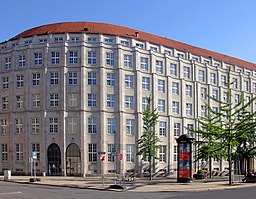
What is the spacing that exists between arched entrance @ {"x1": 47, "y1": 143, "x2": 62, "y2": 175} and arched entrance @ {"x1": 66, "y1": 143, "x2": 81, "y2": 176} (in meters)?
1.31

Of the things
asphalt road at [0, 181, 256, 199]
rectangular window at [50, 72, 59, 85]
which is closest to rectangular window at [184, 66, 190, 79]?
rectangular window at [50, 72, 59, 85]

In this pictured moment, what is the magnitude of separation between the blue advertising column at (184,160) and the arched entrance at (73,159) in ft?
73.2

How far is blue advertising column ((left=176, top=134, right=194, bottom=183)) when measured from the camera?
143ft

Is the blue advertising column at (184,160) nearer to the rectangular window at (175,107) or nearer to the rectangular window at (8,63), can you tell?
the rectangular window at (175,107)

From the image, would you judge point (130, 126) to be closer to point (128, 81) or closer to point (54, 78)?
point (128, 81)

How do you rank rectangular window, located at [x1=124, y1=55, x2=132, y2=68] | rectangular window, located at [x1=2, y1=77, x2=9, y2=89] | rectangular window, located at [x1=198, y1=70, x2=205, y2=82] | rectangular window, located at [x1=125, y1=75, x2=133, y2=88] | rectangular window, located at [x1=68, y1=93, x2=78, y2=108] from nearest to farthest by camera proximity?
rectangular window, located at [x1=68, y1=93, x2=78, y2=108], rectangular window, located at [x1=125, y1=75, x2=133, y2=88], rectangular window, located at [x1=124, y1=55, x2=132, y2=68], rectangular window, located at [x1=2, y1=77, x2=9, y2=89], rectangular window, located at [x1=198, y1=70, x2=205, y2=82]

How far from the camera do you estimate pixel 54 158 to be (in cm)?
6297

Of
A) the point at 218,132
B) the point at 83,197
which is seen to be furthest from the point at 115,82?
the point at 83,197

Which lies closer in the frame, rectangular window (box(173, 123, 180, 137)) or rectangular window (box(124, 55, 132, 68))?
rectangular window (box(124, 55, 132, 68))

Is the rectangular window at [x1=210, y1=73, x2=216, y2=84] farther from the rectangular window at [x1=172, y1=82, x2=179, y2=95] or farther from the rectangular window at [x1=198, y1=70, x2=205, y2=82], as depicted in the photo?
the rectangular window at [x1=172, y1=82, x2=179, y2=95]

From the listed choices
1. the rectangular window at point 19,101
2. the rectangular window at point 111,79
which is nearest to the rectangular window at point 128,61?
the rectangular window at point 111,79

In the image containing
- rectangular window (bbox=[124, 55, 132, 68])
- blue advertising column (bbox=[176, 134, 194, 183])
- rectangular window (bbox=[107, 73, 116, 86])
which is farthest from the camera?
rectangular window (bbox=[124, 55, 132, 68])

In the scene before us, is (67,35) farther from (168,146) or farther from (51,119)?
(168,146)

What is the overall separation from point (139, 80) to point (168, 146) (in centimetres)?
1218
